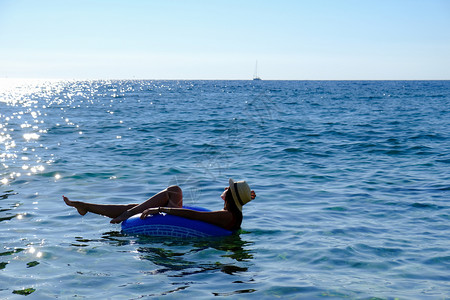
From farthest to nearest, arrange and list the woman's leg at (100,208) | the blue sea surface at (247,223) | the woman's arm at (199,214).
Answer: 1. the woman's leg at (100,208)
2. the woman's arm at (199,214)
3. the blue sea surface at (247,223)

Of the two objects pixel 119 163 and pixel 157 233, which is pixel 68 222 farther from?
pixel 119 163

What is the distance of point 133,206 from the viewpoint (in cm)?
819

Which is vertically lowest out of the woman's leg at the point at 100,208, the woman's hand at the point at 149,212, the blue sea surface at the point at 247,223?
the blue sea surface at the point at 247,223

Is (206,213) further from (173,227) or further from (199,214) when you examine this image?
(173,227)

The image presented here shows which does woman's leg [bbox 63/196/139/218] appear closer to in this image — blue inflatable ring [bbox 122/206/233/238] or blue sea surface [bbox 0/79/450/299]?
blue sea surface [bbox 0/79/450/299]

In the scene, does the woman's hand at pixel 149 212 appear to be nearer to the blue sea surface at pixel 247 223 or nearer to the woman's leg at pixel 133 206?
the woman's leg at pixel 133 206

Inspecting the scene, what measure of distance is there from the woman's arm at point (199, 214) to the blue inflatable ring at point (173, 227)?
6cm

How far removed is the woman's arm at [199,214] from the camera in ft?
24.9

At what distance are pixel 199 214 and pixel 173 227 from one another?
46 centimetres

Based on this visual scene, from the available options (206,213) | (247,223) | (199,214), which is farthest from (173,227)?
(247,223)

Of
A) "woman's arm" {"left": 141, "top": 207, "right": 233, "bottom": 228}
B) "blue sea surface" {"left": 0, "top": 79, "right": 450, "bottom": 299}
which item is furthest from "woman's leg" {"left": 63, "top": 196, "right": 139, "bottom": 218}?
"woman's arm" {"left": 141, "top": 207, "right": 233, "bottom": 228}

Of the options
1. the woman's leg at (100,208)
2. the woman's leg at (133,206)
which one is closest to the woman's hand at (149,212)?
the woman's leg at (133,206)

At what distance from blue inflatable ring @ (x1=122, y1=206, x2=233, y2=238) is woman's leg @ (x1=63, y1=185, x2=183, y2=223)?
28 centimetres

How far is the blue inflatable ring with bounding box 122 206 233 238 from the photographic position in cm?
752
